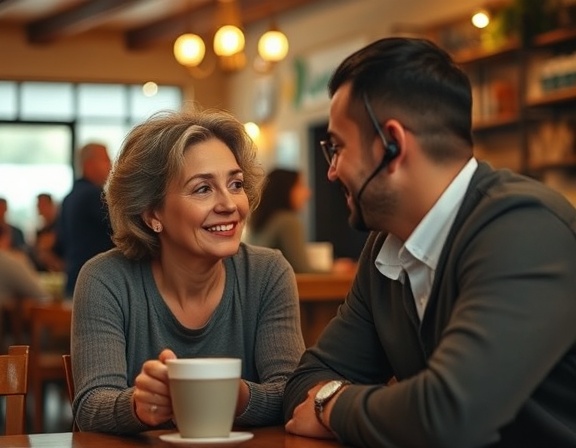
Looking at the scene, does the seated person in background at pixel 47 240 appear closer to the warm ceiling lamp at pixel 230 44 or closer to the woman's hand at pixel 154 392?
the warm ceiling lamp at pixel 230 44

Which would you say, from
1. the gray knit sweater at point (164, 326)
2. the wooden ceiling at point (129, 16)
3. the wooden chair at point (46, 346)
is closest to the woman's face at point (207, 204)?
the gray knit sweater at point (164, 326)

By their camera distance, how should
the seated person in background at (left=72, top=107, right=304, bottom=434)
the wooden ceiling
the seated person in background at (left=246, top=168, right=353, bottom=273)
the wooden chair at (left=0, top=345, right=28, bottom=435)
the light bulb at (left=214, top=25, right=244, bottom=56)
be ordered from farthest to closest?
1. the wooden ceiling
2. the light bulb at (left=214, top=25, right=244, bottom=56)
3. the seated person in background at (left=246, top=168, right=353, bottom=273)
4. the seated person in background at (left=72, top=107, right=304, bottom=434)
5. the wooden chair at (left=0, top=345, right=28, bottom=435)

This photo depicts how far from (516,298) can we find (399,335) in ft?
1.18

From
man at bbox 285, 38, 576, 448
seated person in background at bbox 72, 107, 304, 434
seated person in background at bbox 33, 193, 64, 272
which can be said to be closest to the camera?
man at bbox 285, 38, 576, 448

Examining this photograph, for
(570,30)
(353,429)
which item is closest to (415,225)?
(353,429)

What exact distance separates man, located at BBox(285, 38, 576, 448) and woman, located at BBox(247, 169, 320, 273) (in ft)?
16.7

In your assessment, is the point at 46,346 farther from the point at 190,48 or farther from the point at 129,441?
the point at 129,441

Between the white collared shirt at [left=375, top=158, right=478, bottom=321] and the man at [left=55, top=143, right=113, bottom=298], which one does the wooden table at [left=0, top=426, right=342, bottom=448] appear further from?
the man at [left=55, top=143, right=113, bottom=298]

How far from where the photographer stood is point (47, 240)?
29.3 ft

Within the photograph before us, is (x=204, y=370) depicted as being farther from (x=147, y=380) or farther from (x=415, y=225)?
(x=415, y=225)

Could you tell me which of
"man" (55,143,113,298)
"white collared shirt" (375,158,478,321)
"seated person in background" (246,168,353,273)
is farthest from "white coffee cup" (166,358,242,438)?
"seated person in background" (246,168,353,273)

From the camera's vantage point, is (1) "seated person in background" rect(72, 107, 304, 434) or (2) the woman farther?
(2) the woman

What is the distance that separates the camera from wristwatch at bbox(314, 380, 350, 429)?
182 centimetres

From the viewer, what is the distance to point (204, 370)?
5.23ft
